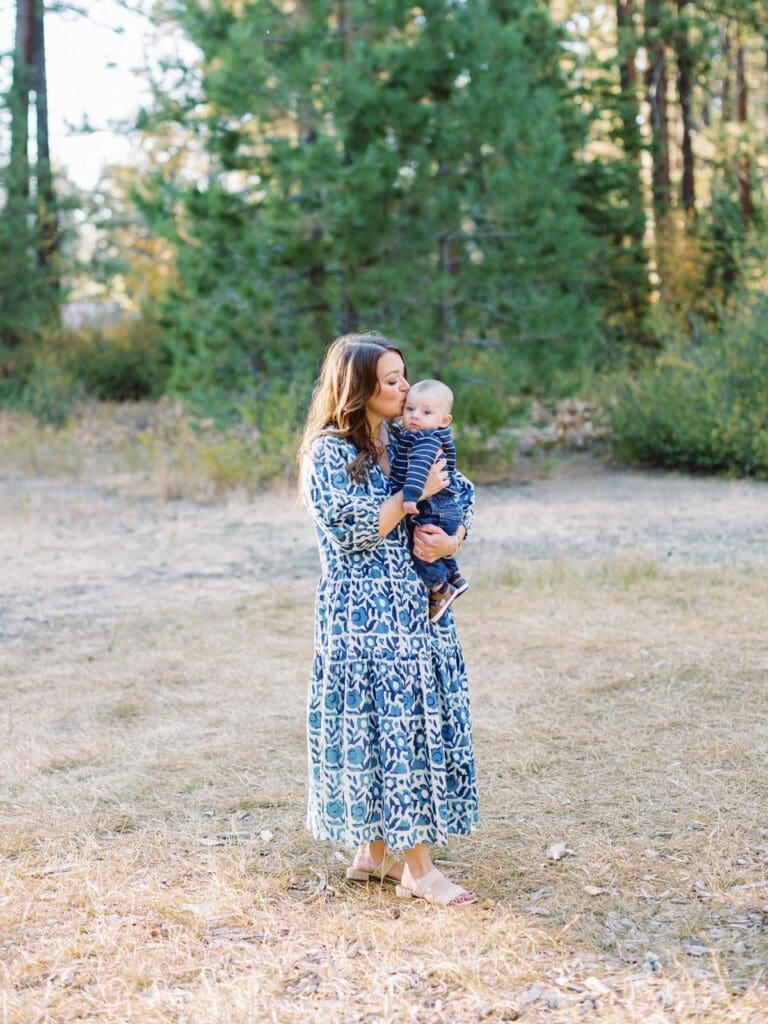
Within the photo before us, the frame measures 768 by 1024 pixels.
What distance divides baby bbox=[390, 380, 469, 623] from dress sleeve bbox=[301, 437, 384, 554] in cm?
11

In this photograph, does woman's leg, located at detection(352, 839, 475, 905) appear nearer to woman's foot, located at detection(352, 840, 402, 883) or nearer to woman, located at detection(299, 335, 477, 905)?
woman's foot, located at detection(352, 840, 402, 883)

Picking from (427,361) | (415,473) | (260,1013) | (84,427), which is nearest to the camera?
(260,1013)

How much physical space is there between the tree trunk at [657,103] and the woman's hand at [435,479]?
15.0 m

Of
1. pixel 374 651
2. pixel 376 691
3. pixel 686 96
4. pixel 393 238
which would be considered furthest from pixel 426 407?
pixel 686 96

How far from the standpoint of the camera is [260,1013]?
263cm

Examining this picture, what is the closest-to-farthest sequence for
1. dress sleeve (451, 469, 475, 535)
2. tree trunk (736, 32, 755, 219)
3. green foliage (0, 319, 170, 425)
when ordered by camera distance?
dress sleeve (451, 469, 475, 535) < tree trunk (736, 32, 755, 219) < green foliage (0, 319, 170, 425)

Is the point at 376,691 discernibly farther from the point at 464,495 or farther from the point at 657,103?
the point at 657,103

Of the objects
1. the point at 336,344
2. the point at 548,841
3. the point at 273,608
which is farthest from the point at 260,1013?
the point at 273,608

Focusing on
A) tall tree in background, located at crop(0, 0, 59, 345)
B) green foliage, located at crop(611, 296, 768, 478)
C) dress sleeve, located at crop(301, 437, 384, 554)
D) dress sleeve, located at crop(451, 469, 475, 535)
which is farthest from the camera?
tall tree in background, located at crop(0, 0, 59, 345)

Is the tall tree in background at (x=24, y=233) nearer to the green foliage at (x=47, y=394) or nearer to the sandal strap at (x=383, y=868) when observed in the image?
the green foliage at (x=47, y=394)

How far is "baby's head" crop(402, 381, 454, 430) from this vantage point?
3.04 meters

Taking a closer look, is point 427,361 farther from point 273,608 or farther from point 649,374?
point 273,608

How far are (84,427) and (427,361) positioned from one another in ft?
19.5

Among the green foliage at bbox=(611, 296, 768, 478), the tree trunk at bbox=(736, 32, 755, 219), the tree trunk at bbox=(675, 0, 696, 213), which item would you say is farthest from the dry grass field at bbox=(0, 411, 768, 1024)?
the tree trunk at bbox=(675, 0, 696, 213)
